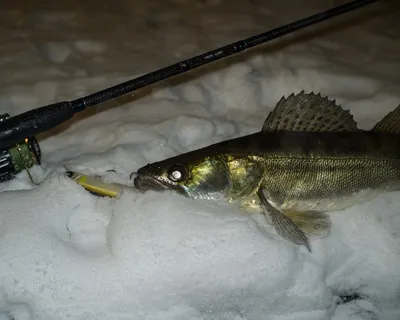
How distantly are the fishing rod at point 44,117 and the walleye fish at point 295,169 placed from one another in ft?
1.53

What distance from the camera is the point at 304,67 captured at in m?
3.85

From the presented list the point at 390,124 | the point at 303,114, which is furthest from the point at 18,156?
the point at 390,124

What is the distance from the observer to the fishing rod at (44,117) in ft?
6.34

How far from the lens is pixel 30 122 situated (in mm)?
1957

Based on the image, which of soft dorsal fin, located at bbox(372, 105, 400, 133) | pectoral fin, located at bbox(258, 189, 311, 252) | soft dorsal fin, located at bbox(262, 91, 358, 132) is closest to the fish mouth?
pectoral fin, located at bbox(258, 189, 311, 252)

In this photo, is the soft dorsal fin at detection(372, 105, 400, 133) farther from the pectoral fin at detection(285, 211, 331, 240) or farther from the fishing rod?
the fishing rod

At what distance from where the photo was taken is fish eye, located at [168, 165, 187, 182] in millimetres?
2156

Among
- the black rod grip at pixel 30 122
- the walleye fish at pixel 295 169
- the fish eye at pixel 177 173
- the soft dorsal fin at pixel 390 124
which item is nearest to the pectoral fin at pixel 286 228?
the walleye fish at pixel 295 169

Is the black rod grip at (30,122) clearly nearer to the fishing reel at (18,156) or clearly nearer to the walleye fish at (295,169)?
the fishing reel at (18,156)

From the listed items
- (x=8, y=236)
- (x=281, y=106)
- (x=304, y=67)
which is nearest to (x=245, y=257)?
(x=281, y=106)

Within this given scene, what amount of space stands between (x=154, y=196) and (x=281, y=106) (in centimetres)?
92

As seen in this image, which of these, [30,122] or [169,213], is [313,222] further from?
[30,122]

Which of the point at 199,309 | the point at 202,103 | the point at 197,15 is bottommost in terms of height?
the point at 199,309

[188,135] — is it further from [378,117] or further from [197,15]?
[197,15]
